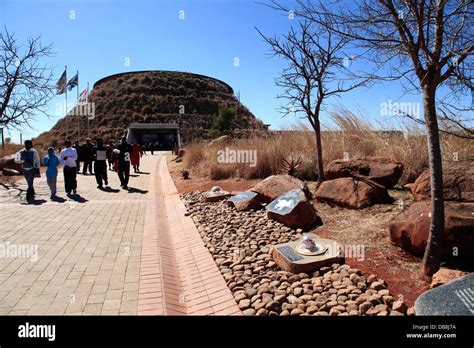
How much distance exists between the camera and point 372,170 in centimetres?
743

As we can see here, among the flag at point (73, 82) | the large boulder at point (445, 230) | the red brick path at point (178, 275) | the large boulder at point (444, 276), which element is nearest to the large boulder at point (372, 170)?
the large boulder at point (445, 230)

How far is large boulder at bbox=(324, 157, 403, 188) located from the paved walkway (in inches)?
141

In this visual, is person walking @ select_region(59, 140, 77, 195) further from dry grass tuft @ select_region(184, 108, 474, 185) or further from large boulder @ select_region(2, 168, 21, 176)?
large boulder @ select_region(2, 168, 21, 176)

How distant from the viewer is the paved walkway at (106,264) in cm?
364

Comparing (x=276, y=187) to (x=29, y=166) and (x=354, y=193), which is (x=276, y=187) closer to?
(x=354, y=193)

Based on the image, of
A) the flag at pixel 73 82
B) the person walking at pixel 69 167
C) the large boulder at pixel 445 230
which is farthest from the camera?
the flag at pixel 73 82

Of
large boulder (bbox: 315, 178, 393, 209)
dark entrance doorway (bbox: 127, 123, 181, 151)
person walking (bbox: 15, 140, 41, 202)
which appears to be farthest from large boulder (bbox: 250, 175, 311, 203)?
dark entrance doorway (bbox: 127, 123, 181, 151)

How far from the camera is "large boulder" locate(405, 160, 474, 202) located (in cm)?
491

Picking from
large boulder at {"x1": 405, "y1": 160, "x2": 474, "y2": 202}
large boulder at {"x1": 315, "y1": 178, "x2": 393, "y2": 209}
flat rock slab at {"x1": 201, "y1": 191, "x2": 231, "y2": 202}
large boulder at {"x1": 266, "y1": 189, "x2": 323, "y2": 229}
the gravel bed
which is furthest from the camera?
flat rock slab at {"x1": 201, "y1": 191, "x2": 231, "y2": 202}

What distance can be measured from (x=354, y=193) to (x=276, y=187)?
1.73 meters

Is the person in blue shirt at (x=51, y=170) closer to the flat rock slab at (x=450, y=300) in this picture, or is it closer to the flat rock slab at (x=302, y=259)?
the flat rock slab at (x=302, y=259)

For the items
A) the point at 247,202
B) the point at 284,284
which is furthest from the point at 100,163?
the point at 284,284

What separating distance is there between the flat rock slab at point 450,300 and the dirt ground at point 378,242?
1.48 feet
